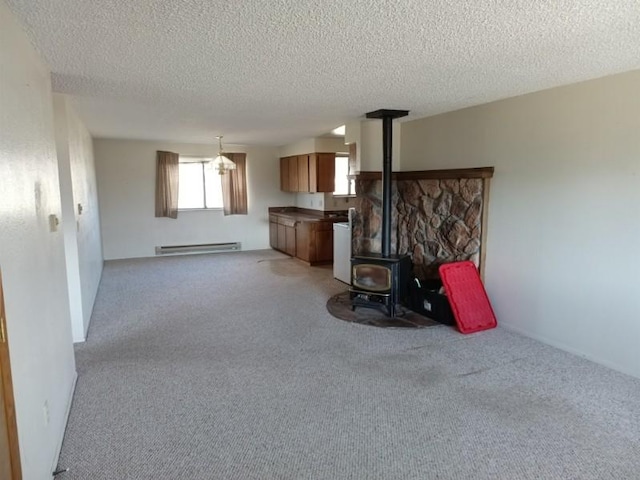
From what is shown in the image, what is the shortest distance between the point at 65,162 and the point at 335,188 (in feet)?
15.4

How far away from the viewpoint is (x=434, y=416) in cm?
260

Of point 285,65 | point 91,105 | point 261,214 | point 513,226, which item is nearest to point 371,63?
point 285,65

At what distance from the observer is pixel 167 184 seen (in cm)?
774

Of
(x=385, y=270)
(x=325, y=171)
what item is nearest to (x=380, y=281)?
(x=385, y=270)

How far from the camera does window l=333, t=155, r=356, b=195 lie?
7.65m

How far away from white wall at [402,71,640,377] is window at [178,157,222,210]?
5.30 m

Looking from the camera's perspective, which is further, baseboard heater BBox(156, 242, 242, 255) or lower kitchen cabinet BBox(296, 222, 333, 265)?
baseboard heater BBox(156, 242, 242, 255)

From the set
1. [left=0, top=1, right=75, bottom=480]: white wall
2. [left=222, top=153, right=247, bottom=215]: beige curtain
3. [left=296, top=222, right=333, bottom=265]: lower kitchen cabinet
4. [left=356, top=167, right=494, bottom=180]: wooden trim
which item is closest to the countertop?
[left=296, top=222, right=333, bottom=265]: lower kitchen cabinet

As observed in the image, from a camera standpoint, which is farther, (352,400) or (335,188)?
(335,188)

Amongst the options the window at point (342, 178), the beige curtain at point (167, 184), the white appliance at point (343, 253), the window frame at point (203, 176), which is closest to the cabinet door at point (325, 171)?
the window at point (342, 178)

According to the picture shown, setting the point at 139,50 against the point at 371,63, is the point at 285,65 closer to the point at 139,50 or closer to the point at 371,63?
the point at 371,63

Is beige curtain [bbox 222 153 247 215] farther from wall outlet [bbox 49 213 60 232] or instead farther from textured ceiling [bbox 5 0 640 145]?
wall outlet [bbox 49 213 60 232]

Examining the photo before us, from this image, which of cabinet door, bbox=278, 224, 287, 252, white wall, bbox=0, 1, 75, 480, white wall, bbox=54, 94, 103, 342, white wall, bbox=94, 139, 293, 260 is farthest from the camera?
cabinet door, bbox=278, 224, 287, 252

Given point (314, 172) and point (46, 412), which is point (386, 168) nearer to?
point (314, 172)
